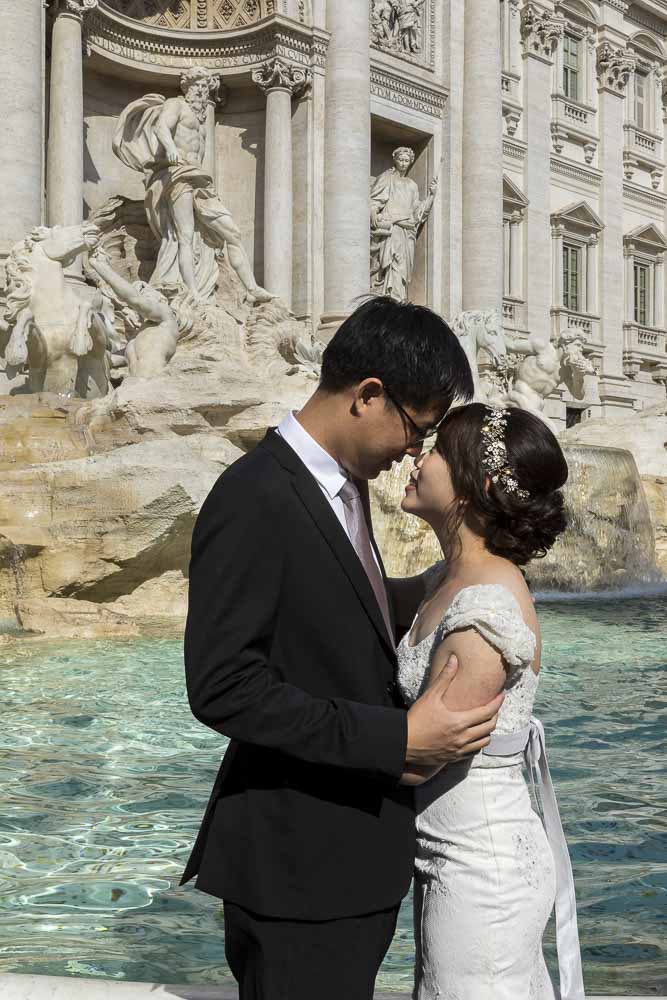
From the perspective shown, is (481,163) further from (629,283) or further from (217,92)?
(629,283)

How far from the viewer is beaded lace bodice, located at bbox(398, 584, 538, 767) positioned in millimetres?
1507

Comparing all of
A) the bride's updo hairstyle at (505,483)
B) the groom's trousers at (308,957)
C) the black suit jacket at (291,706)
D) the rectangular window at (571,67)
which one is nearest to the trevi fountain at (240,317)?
the rectangular window at (571,67)

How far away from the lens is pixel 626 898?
3.04 meters

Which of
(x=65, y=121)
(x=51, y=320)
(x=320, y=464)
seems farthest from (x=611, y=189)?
(x=320, y=464)

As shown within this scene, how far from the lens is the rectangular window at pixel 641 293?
27.2 meters

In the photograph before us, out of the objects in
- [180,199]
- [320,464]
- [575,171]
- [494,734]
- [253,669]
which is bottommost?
[494,734]

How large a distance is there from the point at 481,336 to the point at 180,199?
178 inches

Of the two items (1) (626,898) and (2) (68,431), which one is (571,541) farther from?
(1) (626,898)

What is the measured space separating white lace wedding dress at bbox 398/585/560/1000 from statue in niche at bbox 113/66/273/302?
542 inches

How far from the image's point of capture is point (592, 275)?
25469 mm

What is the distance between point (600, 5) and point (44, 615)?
78.6ft

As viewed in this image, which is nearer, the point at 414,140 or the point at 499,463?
the point at 499,463

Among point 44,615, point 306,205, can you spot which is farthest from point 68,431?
point 306,205

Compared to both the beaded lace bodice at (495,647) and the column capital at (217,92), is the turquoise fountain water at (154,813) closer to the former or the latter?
the beaded lace bodice at (495,647)
